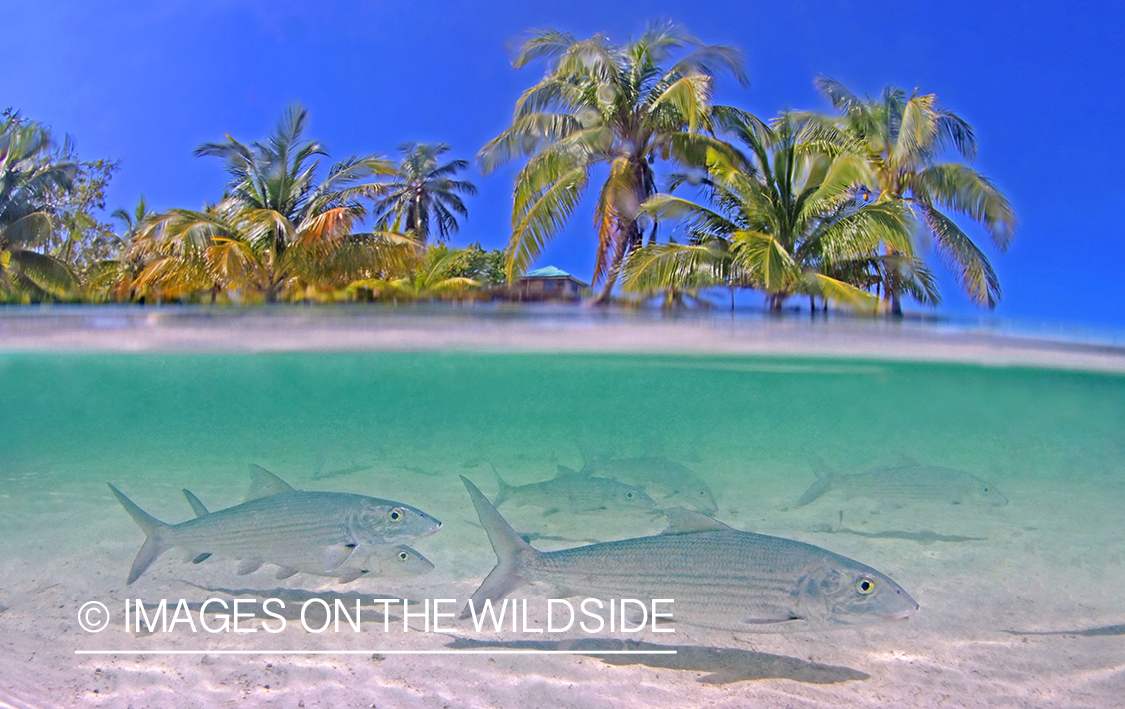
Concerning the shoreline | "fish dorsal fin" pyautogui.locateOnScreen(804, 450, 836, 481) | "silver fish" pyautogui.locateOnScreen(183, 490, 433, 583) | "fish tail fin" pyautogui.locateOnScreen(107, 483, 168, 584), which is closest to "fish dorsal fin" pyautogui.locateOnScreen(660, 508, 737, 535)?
"silver fish" pyautogui.locateOnScreen(183, 490, 433, 583)

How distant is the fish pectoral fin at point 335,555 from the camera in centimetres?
446

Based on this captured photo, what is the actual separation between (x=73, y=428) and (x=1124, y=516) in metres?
45.1

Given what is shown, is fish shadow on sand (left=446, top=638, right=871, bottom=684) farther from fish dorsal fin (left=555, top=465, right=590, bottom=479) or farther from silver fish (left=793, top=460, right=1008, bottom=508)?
silver fish (left=793, top=460, right=1008, bottom=508)

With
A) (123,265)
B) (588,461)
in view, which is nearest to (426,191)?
(123,265)

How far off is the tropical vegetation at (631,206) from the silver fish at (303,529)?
10483 mm

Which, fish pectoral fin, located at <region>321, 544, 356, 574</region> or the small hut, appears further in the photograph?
the small hut

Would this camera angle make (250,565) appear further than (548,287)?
No

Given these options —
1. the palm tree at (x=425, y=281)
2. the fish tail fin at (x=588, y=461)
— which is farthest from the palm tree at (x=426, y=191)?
the fish tail fin at (x=588, y=461)

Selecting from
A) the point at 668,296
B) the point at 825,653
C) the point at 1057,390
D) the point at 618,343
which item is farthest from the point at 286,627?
the point at 1057,390

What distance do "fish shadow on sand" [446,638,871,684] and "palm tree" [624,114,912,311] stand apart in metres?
10.8

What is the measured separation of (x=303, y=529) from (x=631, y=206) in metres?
14.9

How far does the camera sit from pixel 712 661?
5.05 metres

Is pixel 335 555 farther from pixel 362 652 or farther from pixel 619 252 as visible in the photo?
pixel 619 252

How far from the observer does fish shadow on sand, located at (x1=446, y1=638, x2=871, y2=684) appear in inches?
191
